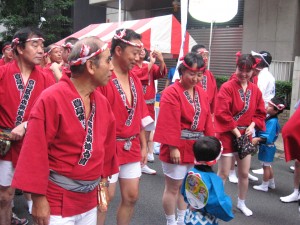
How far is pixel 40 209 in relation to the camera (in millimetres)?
1930

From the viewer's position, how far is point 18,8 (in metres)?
16.0

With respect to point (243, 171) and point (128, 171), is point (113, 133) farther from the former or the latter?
point (243, 171)

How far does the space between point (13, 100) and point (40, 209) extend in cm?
140

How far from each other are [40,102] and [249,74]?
2.70 meters

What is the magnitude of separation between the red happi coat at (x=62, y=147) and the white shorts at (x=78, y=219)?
0.03 metres

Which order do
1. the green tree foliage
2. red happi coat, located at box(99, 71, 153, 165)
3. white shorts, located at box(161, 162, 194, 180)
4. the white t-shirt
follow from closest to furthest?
red happi coat, located at box(99, 71, 153, 165) → white shorts, located at box(161, 162, 194, 180) → the white t-shirt → the green tree foliage

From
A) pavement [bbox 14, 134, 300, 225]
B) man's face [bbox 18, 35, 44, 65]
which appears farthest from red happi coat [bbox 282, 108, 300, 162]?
man's face [bbox 18, 35, 44, 65]

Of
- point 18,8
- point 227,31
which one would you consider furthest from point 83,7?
point 227,31

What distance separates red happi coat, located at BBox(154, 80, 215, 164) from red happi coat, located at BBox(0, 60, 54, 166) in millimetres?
1243

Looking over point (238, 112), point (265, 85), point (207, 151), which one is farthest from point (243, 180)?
point (265, 85)

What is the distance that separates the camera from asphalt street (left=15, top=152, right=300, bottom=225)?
4.06 meters

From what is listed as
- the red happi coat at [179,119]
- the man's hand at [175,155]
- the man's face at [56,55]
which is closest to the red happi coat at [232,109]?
the red happi coat at [179,119]

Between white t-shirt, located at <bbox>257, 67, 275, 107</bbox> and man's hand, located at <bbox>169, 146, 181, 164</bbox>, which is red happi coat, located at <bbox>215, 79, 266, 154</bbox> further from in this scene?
white t-shirt, located at <bbox>257, 67, 275, 107</bbox>

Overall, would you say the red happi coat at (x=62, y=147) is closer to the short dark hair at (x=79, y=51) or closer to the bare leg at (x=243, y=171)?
the short dark hair at (x=79, y=51)
